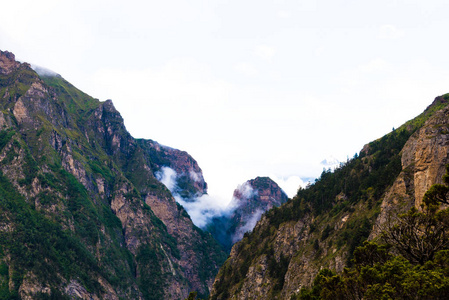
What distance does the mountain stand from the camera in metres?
84.1

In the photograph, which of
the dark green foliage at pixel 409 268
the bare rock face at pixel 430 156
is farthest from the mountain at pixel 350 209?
the dark green foliage at pixel 409 268

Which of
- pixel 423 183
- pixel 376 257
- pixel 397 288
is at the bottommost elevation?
pixel 397 288

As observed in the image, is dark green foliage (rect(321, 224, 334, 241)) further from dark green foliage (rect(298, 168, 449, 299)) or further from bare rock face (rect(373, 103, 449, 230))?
dark green foliage (rect(298, 168, 449, 299))

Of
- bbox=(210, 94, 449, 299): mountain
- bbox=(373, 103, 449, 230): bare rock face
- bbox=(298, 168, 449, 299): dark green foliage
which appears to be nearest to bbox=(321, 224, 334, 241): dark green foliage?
bbox=(210, 94, 449, 299): mountain

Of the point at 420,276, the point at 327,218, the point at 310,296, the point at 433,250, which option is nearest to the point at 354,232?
the point at 327,218

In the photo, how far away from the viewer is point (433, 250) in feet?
163

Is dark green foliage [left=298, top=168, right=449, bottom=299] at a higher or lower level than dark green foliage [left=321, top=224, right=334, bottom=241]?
lower

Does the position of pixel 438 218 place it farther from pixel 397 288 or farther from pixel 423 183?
pixel 423 183

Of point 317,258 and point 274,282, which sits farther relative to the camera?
point 274,282

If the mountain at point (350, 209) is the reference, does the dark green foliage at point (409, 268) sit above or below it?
below

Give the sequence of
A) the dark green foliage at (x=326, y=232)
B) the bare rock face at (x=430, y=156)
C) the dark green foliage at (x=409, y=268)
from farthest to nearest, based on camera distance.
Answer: the dark green foliage at (x=326, y=232), the bare rock face at (x=430, y=156), the dark green foliage at (x=409, y=268)

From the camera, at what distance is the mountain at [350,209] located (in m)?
84.1

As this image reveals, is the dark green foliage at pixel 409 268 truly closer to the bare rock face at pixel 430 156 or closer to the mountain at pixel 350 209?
the bare rock face at pixel 430 156

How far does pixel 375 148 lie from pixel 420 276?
164809mm
